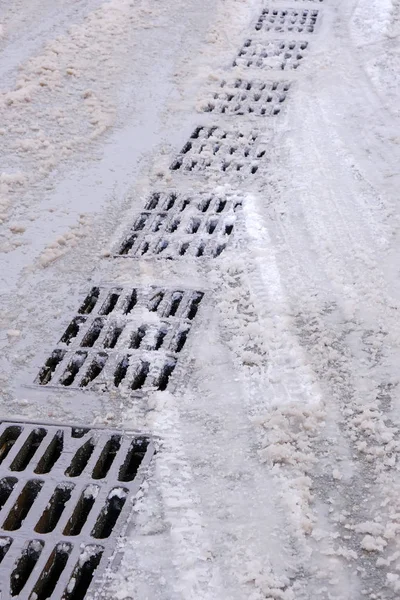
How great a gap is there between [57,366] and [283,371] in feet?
3.15

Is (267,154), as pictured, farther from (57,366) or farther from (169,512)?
(169,512)

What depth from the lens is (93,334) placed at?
3.10 meters

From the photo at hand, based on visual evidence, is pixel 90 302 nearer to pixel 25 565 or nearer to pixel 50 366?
pixel 50 366

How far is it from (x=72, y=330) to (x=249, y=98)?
115 inches

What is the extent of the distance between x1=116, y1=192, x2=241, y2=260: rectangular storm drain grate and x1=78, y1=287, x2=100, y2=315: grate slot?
329mm

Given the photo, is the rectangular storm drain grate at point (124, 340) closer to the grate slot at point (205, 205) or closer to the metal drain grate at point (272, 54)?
the grate slot at point (205, 205)

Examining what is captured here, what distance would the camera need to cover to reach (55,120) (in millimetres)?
4992

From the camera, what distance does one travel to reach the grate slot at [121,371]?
285 cm

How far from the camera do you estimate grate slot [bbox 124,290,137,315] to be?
10.5 ft

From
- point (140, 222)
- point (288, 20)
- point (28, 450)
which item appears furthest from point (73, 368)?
point (288, 20)

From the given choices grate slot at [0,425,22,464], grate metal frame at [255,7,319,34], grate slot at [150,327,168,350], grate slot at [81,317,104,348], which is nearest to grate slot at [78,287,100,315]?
grate slot at [81,317,104,348]

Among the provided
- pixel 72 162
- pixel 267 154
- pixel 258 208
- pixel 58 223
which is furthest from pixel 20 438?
pixel 267 154

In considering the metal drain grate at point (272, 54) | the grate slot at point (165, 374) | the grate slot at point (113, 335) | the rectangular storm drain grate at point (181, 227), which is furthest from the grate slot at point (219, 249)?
the metal drain grate at point (272, 54)

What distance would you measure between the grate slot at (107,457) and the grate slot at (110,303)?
80 cm
